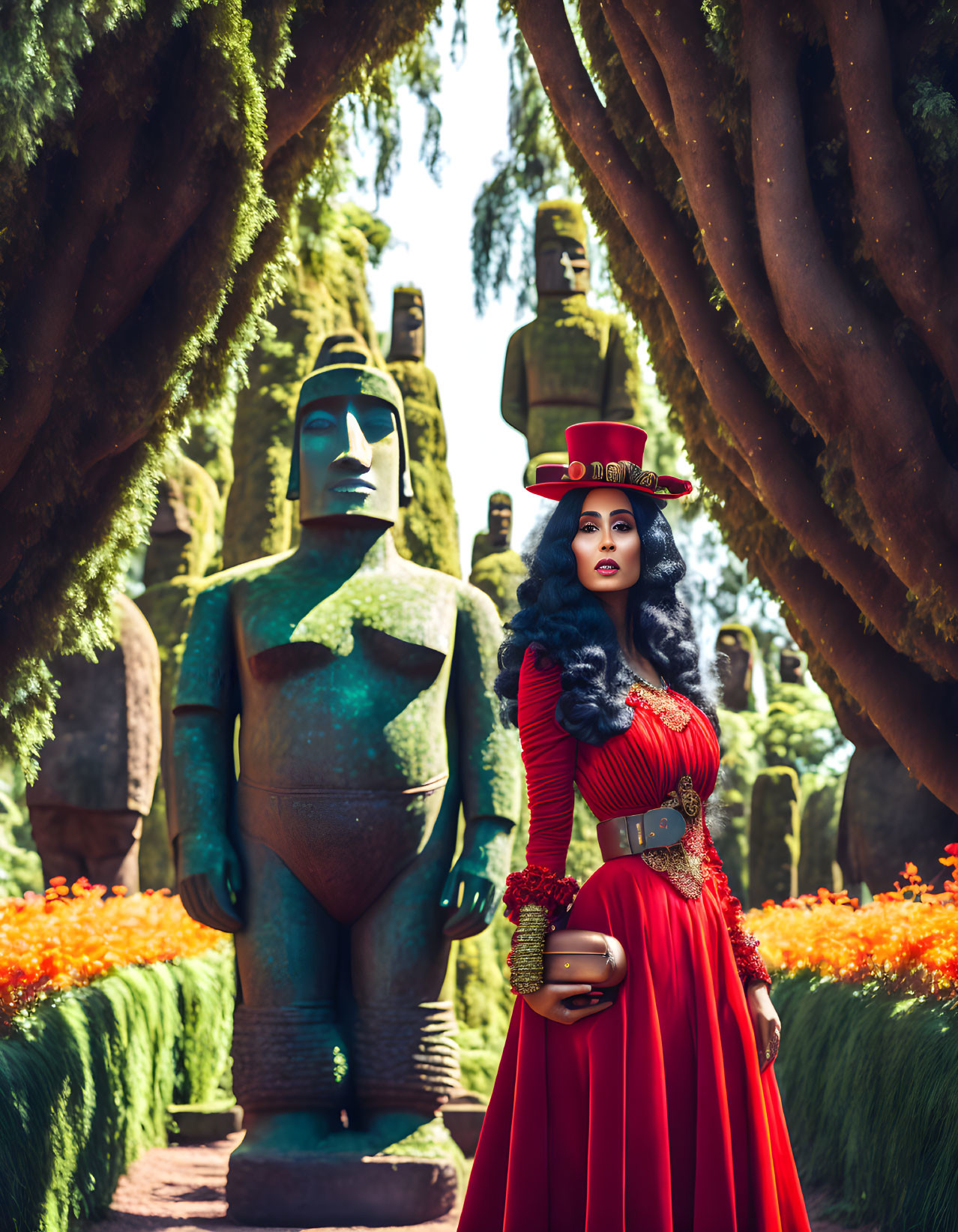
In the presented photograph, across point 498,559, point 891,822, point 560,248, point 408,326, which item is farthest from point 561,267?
point 891,822

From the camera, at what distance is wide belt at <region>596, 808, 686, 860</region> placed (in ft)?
8.62

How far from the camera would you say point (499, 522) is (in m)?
9.78

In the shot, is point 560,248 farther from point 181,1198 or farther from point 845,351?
point 181,1198

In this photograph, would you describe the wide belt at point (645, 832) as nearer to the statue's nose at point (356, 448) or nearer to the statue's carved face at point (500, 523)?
the statue's nose at point (356, 448)

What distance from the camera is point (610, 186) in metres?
4.13

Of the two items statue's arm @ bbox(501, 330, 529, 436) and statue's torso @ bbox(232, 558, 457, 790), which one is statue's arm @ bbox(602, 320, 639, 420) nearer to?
statue's arm @ bbox(501, 330, 529, 436)

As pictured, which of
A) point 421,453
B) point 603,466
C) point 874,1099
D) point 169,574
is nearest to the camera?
point 603,466

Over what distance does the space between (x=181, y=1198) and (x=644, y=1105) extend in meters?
2.72

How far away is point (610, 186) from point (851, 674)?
1.71 m

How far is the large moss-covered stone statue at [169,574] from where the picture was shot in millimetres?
9547

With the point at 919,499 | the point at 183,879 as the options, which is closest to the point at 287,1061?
the point at 183,879

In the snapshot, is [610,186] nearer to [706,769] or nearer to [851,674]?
[851,674]

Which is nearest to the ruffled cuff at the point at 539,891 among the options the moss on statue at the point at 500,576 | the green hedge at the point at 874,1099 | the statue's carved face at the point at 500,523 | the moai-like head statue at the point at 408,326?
the green hedge at the point at 874,1099

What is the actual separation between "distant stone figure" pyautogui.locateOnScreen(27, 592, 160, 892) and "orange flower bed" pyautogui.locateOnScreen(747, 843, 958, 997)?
3.08m
